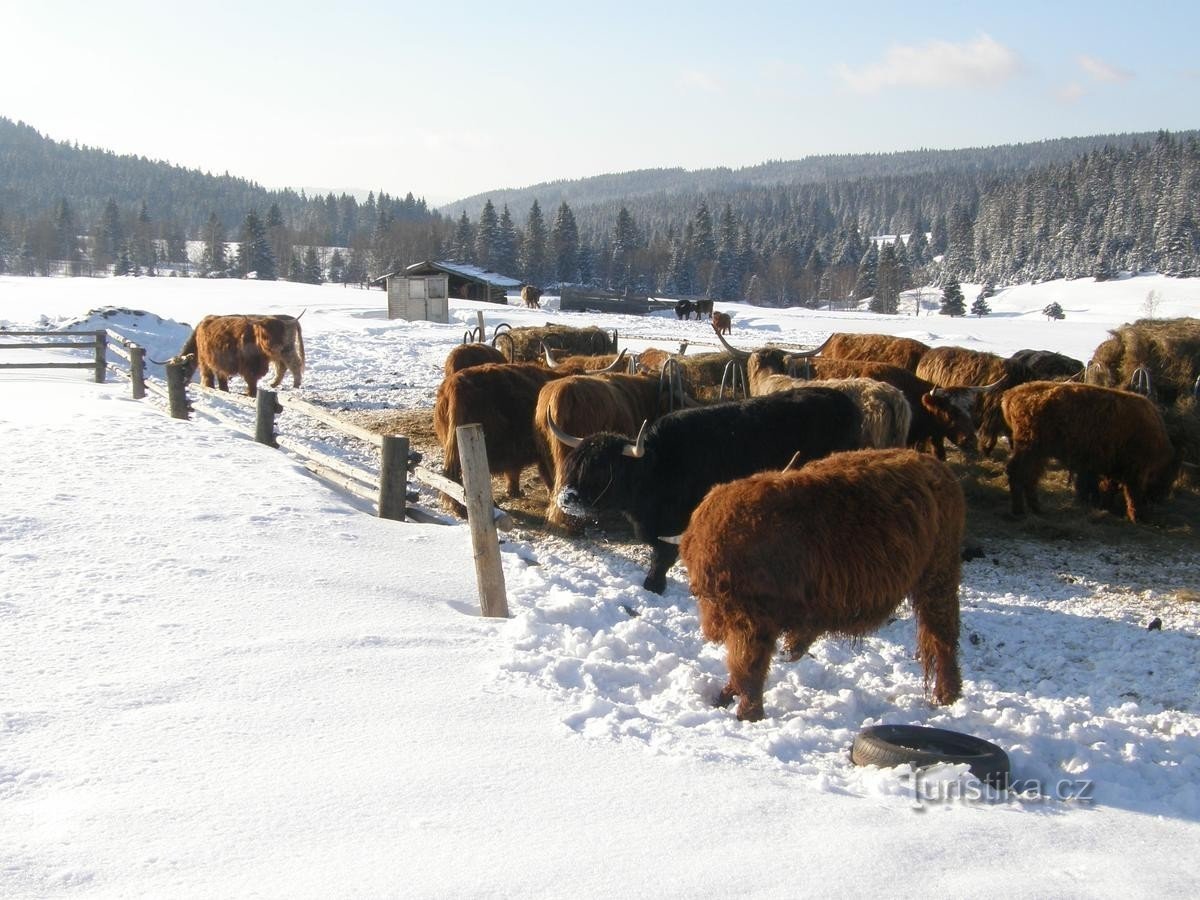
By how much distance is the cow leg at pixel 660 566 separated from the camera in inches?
254

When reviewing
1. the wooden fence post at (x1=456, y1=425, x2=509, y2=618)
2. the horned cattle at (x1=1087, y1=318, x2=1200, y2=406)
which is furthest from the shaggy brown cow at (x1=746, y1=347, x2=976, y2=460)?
the wooden fence post at (x1=456, y1=425, x2=509, y2=618)

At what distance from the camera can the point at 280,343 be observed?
48.8 ft

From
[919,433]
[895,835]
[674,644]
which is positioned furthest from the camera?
[919,433]

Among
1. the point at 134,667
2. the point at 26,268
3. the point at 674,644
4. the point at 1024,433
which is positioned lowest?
the point at 674,644

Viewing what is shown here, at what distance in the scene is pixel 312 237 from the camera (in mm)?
117938

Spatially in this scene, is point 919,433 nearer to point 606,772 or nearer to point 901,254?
point 606,772

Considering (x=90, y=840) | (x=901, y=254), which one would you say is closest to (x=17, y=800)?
(x=90, y=840)

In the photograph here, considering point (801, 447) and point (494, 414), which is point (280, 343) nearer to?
point (494, 414)

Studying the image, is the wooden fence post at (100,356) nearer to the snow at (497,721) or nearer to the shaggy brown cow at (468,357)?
the shaggy brown cow at (468,357)

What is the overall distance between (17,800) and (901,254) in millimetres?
121599

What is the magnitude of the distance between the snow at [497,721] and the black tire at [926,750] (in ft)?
0.45

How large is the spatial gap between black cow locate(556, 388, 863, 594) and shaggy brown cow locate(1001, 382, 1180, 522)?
6.79 feet

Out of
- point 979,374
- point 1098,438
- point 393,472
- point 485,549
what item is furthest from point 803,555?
point 979,374

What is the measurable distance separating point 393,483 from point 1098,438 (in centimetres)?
630
